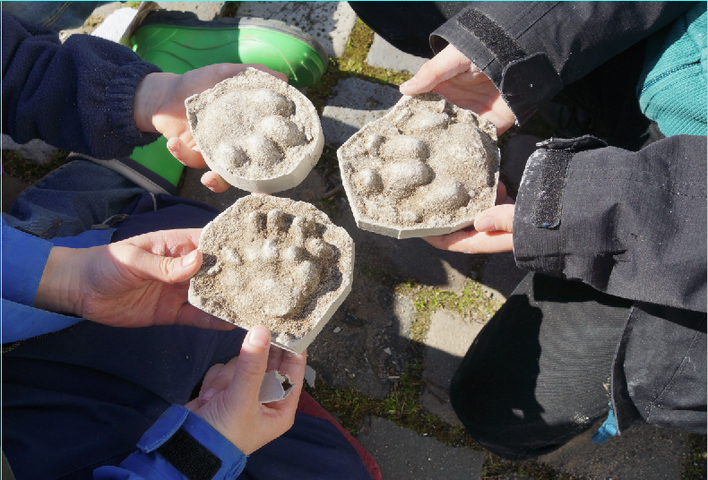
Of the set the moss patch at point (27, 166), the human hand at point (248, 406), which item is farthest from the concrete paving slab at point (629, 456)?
the moss patch at point (27, 166)

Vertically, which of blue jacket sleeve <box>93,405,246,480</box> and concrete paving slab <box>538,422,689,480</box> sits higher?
blue jacket sleeve <box>93,405,246,480</box>

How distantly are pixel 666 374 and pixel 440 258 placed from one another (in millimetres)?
1026

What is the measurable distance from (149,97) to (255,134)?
0.58m

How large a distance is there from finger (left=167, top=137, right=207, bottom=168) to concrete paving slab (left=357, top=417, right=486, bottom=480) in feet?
4.49

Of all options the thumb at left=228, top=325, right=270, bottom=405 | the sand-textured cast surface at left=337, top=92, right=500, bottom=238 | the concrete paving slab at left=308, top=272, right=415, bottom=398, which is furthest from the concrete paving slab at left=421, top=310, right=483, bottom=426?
the thumb at left=228, top=325, right=270, bottom=405

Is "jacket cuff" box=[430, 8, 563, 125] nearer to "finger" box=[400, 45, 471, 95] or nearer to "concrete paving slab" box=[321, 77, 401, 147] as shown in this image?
"finger" box=[400, 45, 471, 95]

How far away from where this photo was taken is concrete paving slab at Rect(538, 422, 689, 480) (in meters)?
2.09

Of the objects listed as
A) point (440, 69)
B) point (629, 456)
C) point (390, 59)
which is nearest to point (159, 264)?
point (440, 69)

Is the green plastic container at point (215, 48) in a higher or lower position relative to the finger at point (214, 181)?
higher

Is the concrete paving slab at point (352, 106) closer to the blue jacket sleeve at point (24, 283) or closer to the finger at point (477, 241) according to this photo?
the finger at point (477, 241)

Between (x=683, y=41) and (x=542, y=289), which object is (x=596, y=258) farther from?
(x=683, y=41)

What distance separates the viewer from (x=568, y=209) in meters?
1.47

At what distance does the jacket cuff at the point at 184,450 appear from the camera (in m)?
1.39

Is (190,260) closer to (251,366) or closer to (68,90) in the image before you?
(251,366)
